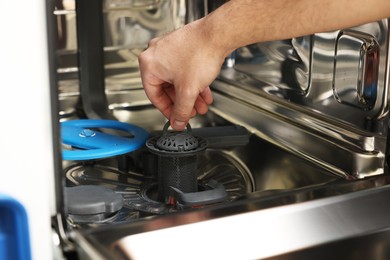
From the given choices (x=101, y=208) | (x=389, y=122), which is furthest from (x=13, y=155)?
(x=389, y=122)

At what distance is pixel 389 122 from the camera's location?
99cm

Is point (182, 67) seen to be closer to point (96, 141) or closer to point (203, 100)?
point (203, 100)

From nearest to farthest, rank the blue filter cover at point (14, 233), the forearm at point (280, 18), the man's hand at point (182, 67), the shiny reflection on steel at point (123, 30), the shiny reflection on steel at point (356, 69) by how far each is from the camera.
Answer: the blue filter cover at point (14, 233) → the forearm at point (280, 18) → the man's hand at point (182, 67) → the shiny reflection on steel at point (356, 69) → the shiny reflection on steel at point (123, 30)

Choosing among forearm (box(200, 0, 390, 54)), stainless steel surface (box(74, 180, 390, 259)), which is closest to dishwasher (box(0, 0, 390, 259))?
stainless steel surface (box(74, 180, 390, 259))

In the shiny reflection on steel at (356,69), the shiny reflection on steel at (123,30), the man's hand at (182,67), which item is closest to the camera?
the man's hand at (182,67)

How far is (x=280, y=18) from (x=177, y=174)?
29 cm

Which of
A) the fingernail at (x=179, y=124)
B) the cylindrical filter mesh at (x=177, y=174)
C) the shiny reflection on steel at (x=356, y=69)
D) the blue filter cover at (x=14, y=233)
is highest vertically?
the shiny reflection on steel at (x=356, y=69)

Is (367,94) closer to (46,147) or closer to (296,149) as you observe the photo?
(296,149)

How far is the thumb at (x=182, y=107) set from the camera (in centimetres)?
96

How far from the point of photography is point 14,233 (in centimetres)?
71

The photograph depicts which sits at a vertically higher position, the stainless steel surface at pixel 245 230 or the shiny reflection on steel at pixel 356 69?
the shiny reflection on steel at pixel 356 69

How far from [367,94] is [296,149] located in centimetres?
18

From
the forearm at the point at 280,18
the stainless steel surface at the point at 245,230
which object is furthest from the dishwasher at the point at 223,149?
the forearm at the point at 280,18

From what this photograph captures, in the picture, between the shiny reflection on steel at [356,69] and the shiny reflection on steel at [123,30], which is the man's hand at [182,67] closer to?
the shiny reflection on steel at [356,69]
